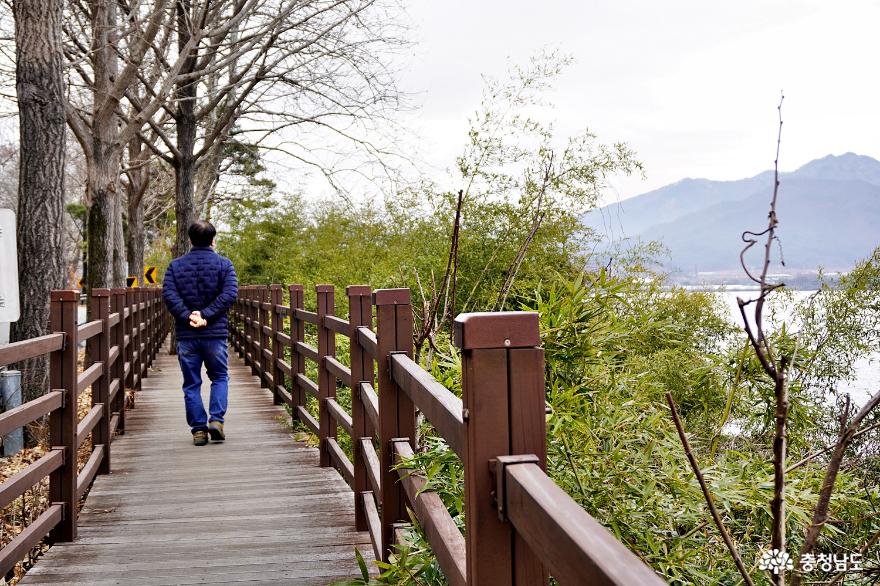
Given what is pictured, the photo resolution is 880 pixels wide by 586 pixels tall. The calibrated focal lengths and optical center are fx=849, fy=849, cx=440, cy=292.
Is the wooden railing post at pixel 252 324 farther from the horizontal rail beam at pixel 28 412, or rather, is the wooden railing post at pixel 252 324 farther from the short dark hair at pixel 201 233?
the horizontal rail beam at pixel 28 412

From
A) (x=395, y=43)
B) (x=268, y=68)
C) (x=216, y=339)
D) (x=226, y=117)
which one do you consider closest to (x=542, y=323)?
(x=216, y=339)

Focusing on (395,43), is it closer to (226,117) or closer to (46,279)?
(226,117)

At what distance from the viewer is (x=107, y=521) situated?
491 cm

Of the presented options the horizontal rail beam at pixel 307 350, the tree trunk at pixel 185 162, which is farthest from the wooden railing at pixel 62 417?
the tree trunk at pixel 185 162

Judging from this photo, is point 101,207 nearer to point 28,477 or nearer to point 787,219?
point 28,477

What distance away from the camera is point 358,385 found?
14.5ft

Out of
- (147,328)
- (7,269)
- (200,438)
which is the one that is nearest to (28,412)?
(7,269)

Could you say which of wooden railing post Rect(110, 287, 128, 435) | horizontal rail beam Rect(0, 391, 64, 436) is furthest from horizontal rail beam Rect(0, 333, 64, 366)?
wooden railing post Rect(110, 287, 128, 435)

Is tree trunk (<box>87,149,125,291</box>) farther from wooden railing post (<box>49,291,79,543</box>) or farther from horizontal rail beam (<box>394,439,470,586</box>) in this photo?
horizontal rail beam (<box>394,439,470,586</box>)

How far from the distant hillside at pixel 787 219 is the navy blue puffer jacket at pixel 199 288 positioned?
10.7 feet

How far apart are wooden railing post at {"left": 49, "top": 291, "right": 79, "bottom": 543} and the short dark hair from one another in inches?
107

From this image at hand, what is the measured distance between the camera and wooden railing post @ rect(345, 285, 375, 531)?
441 cm

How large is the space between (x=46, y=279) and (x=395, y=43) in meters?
7.80

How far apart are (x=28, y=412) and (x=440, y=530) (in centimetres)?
248
